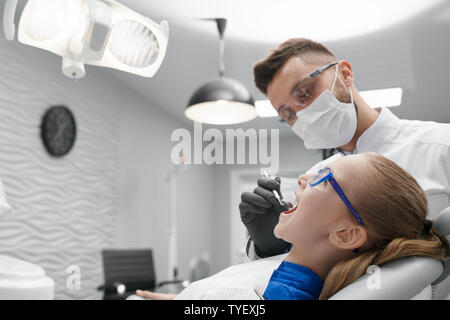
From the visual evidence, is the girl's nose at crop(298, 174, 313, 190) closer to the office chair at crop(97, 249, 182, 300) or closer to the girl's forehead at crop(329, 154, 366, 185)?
the girl's forehead at crop(329, 154, 366, 185)

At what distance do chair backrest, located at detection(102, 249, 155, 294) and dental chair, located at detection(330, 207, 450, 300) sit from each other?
7.13 ft

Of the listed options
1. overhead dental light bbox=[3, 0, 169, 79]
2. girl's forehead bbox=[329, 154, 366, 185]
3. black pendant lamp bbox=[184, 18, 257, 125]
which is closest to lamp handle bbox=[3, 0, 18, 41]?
overhead dental light bbox=[3, 0, 169, 79]

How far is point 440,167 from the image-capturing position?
2.30 ft

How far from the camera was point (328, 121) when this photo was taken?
0.87 m

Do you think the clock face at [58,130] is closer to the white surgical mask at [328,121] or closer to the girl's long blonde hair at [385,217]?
the white surgical mask at [328,121]

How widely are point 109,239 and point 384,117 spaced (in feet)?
5.73

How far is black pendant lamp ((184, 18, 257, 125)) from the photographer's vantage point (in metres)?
0.81

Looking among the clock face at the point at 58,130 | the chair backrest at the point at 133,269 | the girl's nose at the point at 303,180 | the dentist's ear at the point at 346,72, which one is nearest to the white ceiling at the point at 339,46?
the dentist's ear at the point at 346,72

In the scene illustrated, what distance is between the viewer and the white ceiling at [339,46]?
712 mm

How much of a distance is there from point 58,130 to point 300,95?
86cm

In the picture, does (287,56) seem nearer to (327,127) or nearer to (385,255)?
(327,127)

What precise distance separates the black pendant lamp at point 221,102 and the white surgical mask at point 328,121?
0.14m

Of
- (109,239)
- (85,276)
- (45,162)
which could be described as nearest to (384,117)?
(85,276)

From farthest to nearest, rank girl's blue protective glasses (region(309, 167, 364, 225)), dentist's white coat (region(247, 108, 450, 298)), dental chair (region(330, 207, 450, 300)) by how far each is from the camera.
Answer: dentist's white coat (region(247, 108, 450, 298)), girl's blue protective glasses (region(309, 167, 364, 225)), dental chair (region(330, 207, 450, 300))
